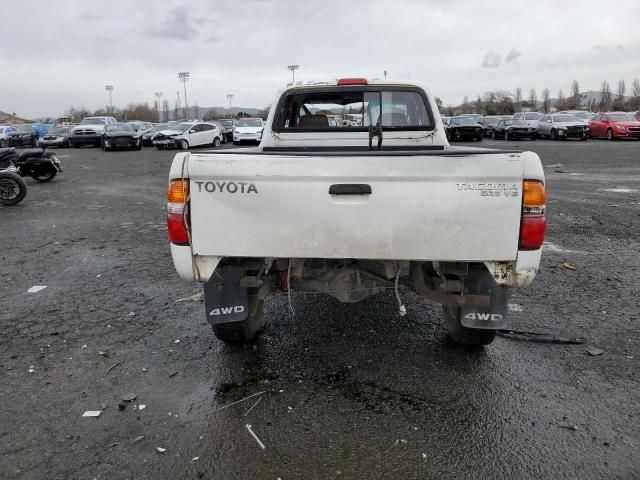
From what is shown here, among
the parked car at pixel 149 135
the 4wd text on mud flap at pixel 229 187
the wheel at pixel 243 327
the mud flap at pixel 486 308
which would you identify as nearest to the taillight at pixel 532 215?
the mud flap at pixel 486 308

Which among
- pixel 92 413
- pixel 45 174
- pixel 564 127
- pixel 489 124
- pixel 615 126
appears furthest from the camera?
pixel 489 124

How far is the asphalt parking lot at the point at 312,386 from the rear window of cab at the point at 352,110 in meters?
1.86

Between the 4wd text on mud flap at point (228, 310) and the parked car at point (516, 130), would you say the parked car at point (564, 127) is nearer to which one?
the parked car at point (516, 130)

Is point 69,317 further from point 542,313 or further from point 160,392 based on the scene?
point 542,313

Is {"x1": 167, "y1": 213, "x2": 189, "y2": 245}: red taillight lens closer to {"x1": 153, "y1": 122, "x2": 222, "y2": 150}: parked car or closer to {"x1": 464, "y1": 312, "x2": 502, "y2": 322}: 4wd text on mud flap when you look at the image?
{"x1": 464, "y1": 312, "x2": 502, "y2": 322}: 4wd text on mud flap

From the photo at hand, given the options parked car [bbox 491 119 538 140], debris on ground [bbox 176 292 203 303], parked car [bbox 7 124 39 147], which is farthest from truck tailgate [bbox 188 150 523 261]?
parked car [bbox 7 124 39 147]

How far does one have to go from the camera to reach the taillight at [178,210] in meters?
3.25

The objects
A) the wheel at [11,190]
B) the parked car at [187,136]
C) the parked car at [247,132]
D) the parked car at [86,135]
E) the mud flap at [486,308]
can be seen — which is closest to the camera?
the mud flap at [486,308]

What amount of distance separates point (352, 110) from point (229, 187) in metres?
2.79

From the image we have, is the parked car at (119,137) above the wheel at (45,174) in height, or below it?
above

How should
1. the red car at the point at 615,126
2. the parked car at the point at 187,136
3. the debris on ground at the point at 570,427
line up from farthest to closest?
the red car at the point at 615,126 < the parked car at the point at 187,136 < the debris on ground at the point at 570,427

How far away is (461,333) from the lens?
4.11 metres

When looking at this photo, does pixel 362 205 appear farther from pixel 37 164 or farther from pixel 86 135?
pixel 86 135

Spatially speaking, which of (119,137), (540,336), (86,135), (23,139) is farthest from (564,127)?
(23,139)
